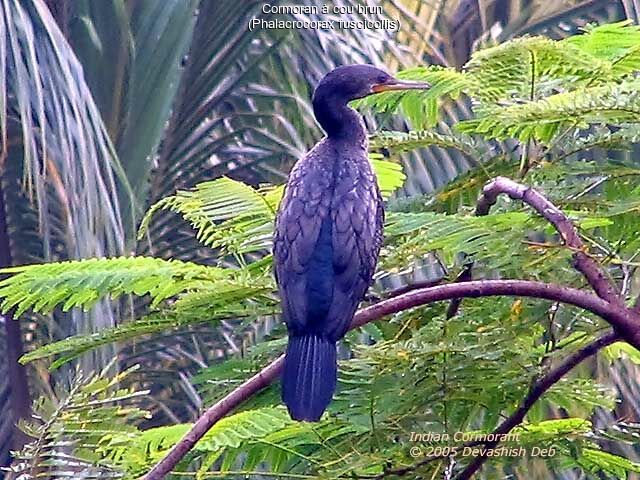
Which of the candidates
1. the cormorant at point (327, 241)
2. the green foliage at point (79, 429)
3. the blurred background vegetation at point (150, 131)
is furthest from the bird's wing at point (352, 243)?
the blurred background vegetation at point (150, 131)

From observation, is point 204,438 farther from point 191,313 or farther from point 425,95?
point 425,95

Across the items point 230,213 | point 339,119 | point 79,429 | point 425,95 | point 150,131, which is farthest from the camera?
point 150,131

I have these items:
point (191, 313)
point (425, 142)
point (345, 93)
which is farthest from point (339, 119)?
point (191, 313)

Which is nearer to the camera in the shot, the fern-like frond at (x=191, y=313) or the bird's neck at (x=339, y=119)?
the fern-like frond at (x=191, y=313)

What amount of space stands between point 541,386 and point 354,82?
39.0 inches

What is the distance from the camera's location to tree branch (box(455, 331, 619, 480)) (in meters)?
2.15

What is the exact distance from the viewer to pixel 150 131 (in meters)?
5.20

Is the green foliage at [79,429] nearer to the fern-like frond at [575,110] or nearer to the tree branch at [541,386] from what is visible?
the tree branch at [541,386]

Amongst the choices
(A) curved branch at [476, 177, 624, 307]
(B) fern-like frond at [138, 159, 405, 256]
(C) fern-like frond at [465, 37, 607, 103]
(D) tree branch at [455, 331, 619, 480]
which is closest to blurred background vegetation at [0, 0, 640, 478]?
(B) fern-like frond at [138, 159, 405, 256]

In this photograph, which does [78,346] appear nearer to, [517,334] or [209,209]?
[209,209]

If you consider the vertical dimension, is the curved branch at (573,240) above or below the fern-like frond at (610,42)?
below

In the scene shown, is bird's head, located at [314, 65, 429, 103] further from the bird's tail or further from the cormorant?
the bird's tail

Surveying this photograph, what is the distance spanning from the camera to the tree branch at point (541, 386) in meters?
2.15

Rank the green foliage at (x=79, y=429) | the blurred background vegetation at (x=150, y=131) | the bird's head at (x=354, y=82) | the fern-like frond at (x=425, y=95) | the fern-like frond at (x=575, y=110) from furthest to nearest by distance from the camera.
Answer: the blurred background vegetation at (x=150, y=131) < the bird's head at (x=354, y=82) < the fern-like frond at (x=425, y=95) < the fern-like frond at (x=575, y=110) < the green foliage at (x=79, y=429)
